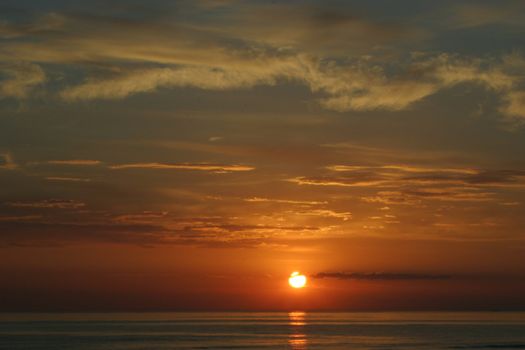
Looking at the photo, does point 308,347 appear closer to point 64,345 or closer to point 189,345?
point 189,345

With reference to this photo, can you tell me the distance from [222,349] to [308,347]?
39.4 ft

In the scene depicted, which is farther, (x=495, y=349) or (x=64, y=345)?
(x=64, y=345)

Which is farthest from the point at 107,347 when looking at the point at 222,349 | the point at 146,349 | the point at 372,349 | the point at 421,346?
the point at 421,346

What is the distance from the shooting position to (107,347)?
353 ft

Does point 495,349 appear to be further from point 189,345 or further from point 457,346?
point 189,345

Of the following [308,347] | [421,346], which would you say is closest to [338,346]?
[308,347]

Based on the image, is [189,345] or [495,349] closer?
[495,349]

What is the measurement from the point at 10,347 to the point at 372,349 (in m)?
51.0

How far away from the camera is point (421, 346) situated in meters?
109

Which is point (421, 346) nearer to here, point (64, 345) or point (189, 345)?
point (189, 345)

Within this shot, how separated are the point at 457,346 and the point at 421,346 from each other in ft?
18.7

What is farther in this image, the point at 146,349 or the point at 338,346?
the point at 338,346

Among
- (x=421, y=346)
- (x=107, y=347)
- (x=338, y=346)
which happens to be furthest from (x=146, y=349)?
(x=421, y=346)

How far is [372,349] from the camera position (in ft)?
335
